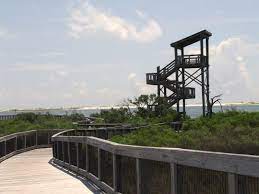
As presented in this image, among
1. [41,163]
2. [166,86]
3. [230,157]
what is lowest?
[41,163]

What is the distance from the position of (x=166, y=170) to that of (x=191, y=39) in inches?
1506

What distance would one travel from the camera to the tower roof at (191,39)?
44.5 metres

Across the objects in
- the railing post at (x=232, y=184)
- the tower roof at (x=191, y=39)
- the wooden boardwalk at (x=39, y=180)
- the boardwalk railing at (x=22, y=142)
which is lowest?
the wooden boardwalk at (x=39, y=180)

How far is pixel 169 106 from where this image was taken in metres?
42.9

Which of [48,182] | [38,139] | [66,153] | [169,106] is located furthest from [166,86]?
[48,182]

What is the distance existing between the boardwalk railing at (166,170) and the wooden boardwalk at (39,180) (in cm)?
44

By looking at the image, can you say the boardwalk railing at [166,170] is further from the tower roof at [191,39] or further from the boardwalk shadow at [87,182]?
the tower roof at [191,39]

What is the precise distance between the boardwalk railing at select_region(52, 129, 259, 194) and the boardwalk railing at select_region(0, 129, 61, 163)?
317 inches

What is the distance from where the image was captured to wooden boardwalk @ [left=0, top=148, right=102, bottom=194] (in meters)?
11.8

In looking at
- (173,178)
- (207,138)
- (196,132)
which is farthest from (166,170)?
(196,132)

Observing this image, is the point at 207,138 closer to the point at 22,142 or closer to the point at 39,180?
the point at 22,142

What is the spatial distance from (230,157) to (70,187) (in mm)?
6899

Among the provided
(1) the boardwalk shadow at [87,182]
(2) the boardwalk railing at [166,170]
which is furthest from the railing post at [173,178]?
(1) the boardwalk shadow at [87,182]

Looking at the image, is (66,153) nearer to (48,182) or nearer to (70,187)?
(48,182)
